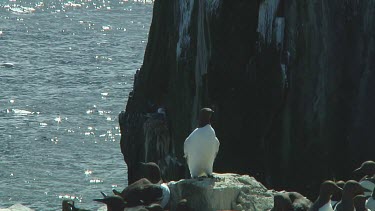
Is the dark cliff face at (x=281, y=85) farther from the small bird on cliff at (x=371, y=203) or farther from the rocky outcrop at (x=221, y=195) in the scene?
the rocky outcrop at (x=221, y=195)

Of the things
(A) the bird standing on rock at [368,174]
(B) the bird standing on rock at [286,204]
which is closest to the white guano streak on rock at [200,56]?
(A) the bird standing on rock at [368,174]

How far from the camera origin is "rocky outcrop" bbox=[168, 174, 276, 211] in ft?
63.2

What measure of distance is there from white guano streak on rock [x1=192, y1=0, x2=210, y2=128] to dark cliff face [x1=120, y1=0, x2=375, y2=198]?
0.08 ft

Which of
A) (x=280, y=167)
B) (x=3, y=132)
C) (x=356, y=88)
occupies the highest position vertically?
(x=356, y=88)

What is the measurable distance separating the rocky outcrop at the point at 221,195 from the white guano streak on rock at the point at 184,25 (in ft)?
30.6

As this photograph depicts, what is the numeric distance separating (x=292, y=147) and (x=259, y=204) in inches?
280

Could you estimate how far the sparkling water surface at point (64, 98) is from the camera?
38156 mm

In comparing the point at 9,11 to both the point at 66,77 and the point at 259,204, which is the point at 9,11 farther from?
the point at 259,204

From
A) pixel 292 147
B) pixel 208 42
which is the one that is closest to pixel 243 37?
pixel 208 42

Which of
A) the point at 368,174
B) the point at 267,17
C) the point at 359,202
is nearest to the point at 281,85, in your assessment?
the point at 267,17

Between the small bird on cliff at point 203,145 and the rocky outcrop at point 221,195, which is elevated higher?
the small bird on cliff at point 203,145

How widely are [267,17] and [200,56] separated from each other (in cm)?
216

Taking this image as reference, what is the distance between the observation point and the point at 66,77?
180 feet

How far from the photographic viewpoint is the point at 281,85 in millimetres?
26359
